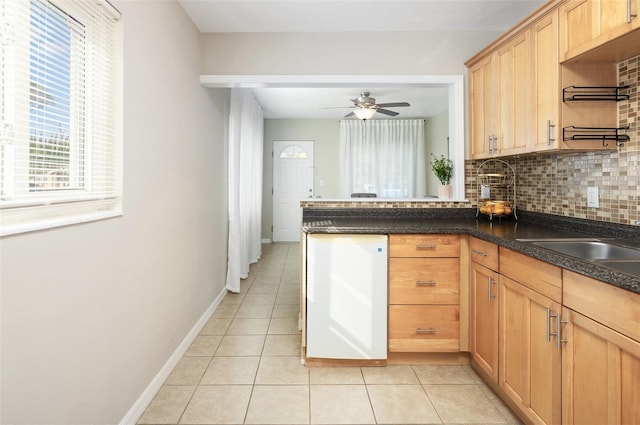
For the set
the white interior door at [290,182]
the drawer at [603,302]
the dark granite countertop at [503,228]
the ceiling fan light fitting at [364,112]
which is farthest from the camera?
the white interior door at [290,182]

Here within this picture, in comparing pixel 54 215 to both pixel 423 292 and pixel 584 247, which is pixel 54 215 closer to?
pixel 423 292

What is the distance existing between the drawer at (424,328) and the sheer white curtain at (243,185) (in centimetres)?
213

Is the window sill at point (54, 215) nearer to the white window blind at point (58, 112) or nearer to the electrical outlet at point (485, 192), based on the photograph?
the white window blind at point (58, 112)

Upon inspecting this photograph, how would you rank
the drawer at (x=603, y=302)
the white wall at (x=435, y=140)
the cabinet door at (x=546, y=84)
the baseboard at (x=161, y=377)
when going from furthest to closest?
the white wall at (x=435, y=140), the cabinet door at (x=546, y=84), the baseboard at (x=161, y=377), the drawer at (x=603, y=302)

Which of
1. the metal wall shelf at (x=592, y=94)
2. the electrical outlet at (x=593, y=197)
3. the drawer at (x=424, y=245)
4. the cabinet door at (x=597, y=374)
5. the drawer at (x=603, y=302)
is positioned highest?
the metal wall shelf at (x=592, y=94)

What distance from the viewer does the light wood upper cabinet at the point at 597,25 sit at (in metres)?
1.49

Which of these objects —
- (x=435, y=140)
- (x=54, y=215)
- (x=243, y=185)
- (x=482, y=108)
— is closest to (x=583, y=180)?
(x=482, y=108)

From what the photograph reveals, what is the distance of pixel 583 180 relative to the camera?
216 centimetres

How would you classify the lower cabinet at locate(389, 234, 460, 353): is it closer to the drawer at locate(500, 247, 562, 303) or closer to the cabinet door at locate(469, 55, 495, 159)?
the drawer at locate(500, 247, 562, 303)

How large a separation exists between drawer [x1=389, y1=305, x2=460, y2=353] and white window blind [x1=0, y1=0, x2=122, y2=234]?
1789mm

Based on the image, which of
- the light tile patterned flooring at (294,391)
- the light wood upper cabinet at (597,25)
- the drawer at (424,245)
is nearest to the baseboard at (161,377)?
the light tile patterned flooring at (294,391)

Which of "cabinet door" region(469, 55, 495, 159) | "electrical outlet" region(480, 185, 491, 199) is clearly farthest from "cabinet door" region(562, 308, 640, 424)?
"electrical outlet" region(480, 185, 491, 199)

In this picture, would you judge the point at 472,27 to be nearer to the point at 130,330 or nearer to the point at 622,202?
the point at 622,202

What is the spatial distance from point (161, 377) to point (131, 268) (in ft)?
2.57
